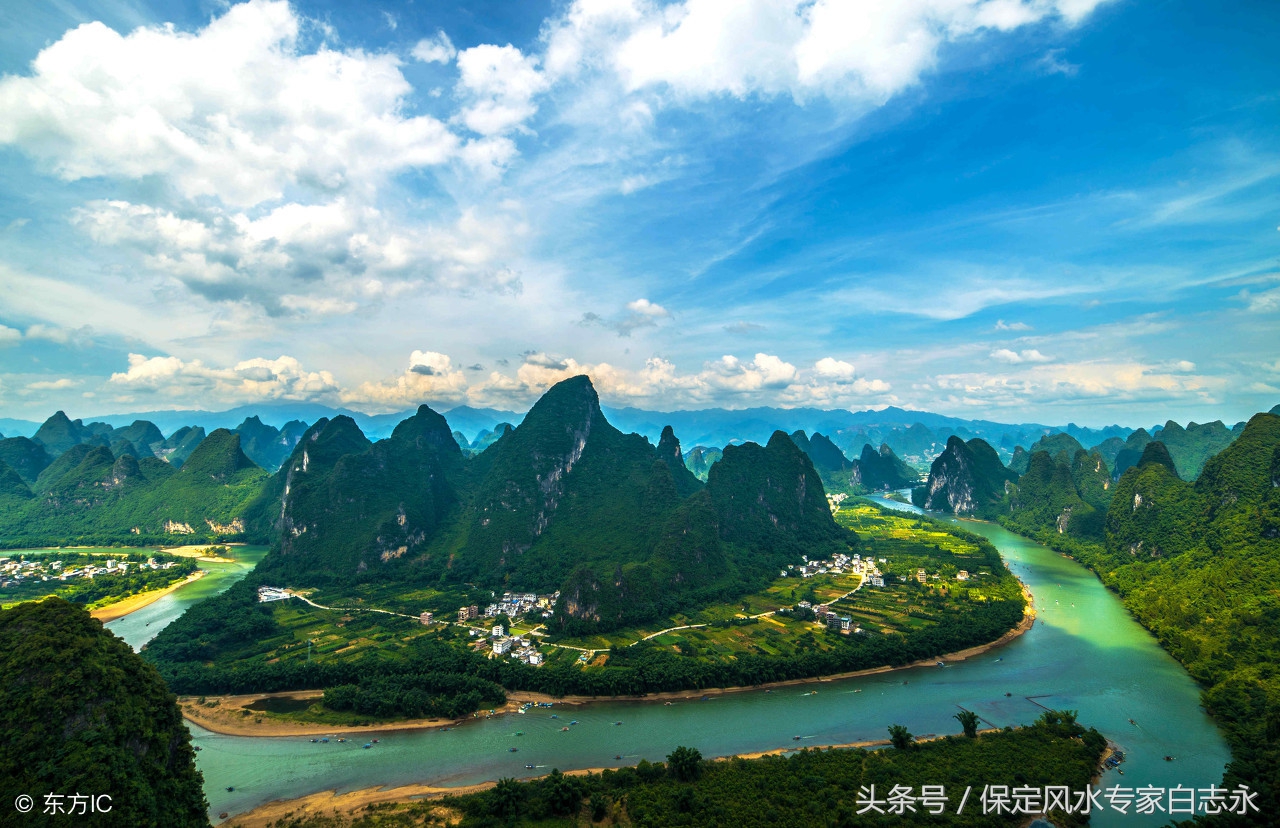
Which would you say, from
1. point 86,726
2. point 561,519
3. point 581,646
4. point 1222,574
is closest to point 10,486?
point 561,519

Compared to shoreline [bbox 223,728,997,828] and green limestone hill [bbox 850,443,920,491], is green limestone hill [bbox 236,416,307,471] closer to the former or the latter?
shoreline [bbox 223,728,997,828]

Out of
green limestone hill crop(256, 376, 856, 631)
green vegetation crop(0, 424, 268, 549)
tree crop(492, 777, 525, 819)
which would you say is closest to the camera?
tree crop(492, 777, 525, 819)

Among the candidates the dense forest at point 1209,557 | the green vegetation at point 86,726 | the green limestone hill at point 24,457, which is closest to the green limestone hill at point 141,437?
the green limestone hill at point 24,457

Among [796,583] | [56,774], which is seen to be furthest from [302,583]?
[796,583]

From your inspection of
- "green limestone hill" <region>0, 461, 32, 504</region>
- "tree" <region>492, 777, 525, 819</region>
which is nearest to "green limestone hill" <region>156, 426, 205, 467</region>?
"green limestone hill" <region>0, 461, 32, 504</region>

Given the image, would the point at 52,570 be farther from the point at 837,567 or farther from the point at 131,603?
the point at 837,567

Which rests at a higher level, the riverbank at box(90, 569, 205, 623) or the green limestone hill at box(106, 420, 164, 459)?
the green limestone hill at box(106, 420, 164, 459)

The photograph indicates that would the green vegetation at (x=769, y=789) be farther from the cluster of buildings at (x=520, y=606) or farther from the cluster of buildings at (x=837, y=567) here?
the cluster of buildings at (x=837, y=567)
